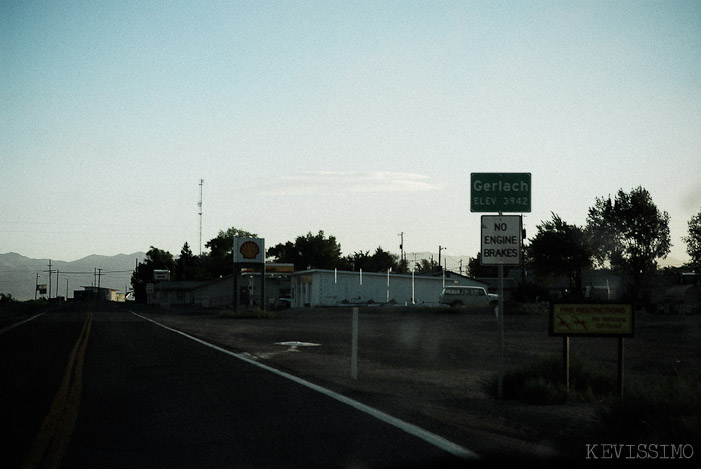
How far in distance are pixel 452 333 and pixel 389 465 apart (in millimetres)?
24126

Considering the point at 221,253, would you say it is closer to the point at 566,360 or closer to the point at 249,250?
the point at 249,250

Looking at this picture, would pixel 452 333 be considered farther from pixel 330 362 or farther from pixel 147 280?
pixel 147 280

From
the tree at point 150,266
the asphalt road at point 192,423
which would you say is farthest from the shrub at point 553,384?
the tree at point 150,266

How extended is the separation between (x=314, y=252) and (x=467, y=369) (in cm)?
12792

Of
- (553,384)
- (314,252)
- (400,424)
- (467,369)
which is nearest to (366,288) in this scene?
(467,369)

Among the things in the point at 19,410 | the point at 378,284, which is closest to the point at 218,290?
the point at 378,284

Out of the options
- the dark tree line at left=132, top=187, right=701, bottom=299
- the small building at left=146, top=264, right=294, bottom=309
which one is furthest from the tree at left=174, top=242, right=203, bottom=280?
Result: the dark tree line at left=132, top=187, right=701, bottom=299

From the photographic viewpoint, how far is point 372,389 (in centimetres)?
1154

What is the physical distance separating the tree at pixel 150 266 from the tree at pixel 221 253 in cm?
899

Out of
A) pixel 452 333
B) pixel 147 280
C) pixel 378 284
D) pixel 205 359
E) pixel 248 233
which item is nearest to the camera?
pixel 205 359

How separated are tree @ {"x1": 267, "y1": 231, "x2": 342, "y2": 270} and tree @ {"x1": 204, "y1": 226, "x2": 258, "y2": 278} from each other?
1836 centimetres

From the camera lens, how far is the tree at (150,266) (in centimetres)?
16050

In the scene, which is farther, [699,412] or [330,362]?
[330,362]

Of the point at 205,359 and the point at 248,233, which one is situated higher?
the point at 248,233
